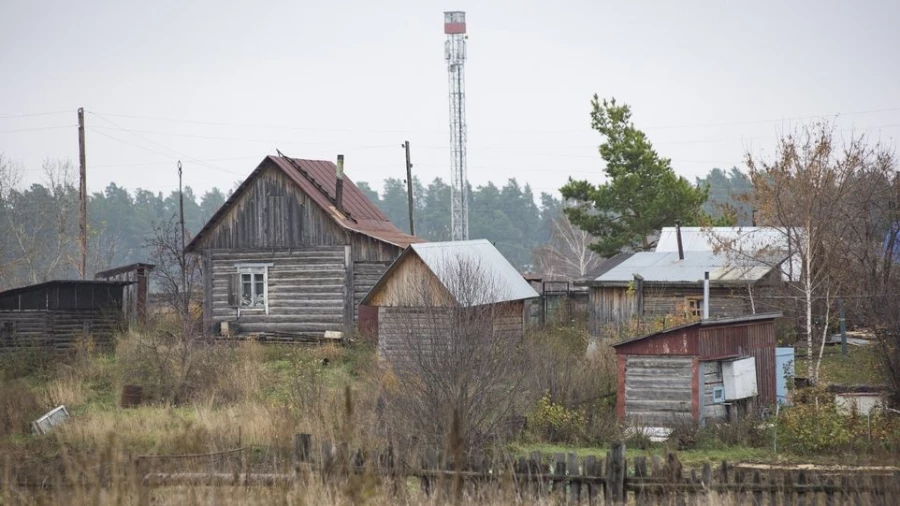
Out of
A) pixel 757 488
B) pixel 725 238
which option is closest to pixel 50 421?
pixel 757 488

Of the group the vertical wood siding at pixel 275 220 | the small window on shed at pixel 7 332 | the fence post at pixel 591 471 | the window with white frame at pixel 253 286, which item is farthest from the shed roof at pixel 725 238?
the small window on shed at pixel 7 332

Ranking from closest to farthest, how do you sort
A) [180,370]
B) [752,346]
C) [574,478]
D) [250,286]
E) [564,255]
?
1. [574,478]
2. [752,346]
3. [180,370]
4. [250,286]
5. [564,255]

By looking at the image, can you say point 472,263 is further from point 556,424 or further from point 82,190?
point 82,190

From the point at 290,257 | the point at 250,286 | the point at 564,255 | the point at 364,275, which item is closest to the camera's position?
the point at 364,275

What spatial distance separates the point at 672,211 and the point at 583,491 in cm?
3432

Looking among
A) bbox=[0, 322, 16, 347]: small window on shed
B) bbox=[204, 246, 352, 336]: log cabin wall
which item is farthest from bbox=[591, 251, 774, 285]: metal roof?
bbox=[0, 322, 16, 347]: small window on shed

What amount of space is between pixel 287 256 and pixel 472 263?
9.29m

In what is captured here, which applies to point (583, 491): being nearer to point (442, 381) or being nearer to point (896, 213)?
point (442, 381)

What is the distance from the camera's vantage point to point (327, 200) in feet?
102

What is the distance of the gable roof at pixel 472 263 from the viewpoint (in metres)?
22.4

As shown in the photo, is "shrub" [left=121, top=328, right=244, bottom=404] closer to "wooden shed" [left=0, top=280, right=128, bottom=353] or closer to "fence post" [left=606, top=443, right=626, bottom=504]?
"wooden shed" [left=0, top=280, right=128, bottom=353]

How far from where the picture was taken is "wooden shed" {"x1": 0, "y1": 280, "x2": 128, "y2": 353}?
89.4 ft

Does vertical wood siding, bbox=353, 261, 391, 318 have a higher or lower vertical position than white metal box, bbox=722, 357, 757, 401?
higher

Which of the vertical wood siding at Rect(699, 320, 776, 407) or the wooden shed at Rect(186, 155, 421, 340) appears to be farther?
the wooden shed at Rect(186, 155, 421, 340)
